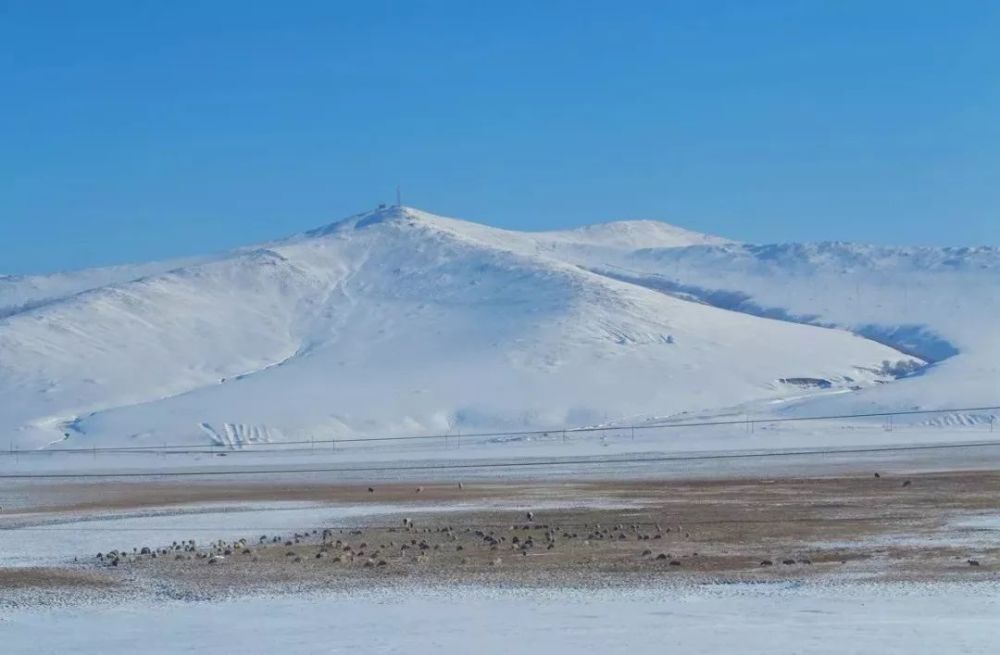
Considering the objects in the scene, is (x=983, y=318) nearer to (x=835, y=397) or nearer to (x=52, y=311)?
(x=835, y=397)

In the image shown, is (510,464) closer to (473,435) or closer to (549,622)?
(473,435)

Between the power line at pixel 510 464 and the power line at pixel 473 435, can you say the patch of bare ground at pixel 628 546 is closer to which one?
the power line at pixel 510 464

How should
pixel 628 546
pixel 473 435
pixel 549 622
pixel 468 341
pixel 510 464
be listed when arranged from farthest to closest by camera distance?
1. pixel 468 341
2. pixel 473 435
3. pixel 510 464
4. pixel 628 546
5. pixel 549 622

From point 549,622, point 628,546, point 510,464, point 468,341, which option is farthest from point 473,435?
point 549,622

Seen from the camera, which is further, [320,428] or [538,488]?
[320,428]

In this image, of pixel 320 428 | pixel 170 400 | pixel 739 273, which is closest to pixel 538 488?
pixel 320 428

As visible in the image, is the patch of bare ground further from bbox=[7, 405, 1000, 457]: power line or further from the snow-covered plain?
bbox=[7, 405, 1000, 457]: power line
